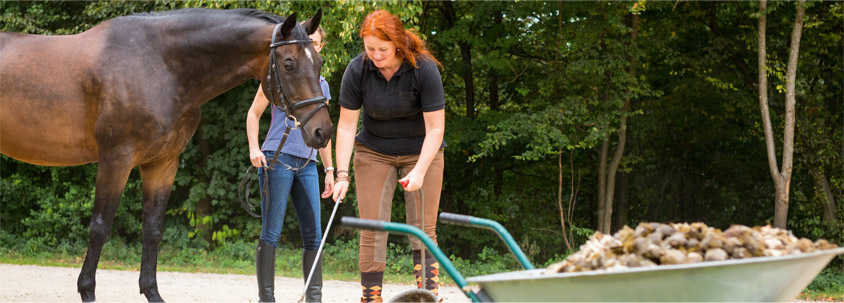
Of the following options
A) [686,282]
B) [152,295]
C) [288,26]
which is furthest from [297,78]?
[686,282]

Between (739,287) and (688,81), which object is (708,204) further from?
(739,287)

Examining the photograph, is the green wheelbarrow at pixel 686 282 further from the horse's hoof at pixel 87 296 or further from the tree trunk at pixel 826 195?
the tree trunk at pixel 826 195

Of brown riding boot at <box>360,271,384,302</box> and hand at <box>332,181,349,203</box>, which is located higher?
hand at <box>332,181,349,203</box>

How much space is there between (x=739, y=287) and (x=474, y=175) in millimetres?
10793

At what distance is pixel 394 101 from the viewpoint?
12.7 feet

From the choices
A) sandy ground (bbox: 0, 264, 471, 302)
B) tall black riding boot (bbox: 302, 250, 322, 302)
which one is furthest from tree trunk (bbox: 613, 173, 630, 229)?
tall black riding boot (bbox: 302, 250, 322, 302)

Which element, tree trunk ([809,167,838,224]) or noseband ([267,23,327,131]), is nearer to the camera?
noseband ([267,23,327,131])

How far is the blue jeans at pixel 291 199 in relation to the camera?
4445 millimetres

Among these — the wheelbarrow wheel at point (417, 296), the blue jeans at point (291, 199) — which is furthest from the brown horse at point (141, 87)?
the wheelbarrow wheel at point (417, 296)

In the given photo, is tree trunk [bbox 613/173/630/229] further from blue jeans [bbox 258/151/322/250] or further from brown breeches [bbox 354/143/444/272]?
brown breeches [bbox 354/143/444/272]

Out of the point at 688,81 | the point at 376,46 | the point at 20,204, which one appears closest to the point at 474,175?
the point at 688,81

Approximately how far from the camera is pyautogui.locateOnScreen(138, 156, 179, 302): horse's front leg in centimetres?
445

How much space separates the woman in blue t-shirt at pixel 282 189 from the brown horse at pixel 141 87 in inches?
10.9

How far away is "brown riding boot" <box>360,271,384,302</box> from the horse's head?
746mm
